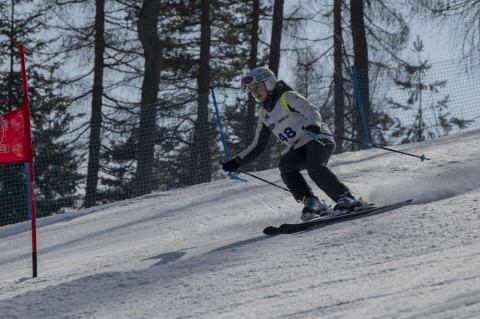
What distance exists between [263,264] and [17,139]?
107 inches

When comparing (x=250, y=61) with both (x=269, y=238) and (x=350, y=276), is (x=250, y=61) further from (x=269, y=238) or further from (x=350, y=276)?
(x=350, y=276)

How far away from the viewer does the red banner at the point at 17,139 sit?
22.9ft

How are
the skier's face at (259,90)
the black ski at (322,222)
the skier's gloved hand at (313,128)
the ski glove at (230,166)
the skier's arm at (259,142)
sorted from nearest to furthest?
the black ski at (322,222) < the skier's gloved hand at (313,128) < the skier's face at (259,90) < the ski glove at (230,166) < the skier's arm at (259,142)

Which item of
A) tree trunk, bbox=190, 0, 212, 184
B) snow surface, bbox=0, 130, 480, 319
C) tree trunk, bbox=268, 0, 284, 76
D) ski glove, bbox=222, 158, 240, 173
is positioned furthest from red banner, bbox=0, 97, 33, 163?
tree trunk, bbox=268, 0, 284, 76

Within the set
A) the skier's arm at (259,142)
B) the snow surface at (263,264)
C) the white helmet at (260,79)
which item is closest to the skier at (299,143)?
Answer: the white helmet at (260,79)

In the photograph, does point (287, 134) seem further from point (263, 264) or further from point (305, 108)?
→ point (263, 264)

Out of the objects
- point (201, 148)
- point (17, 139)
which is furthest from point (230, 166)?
point (201, 148)

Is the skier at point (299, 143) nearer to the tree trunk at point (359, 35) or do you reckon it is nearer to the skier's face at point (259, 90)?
the skier's face at point (259, 90)

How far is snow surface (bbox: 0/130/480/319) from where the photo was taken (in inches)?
178

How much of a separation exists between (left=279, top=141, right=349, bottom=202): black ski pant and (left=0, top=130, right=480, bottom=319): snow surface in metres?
0.43

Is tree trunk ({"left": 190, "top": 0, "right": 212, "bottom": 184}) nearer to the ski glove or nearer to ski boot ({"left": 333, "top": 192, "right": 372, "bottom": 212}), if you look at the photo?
the ski glove

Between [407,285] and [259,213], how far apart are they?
15.7 feet

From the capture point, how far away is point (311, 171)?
23.8ft

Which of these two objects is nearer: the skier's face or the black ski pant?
the black ski pant
